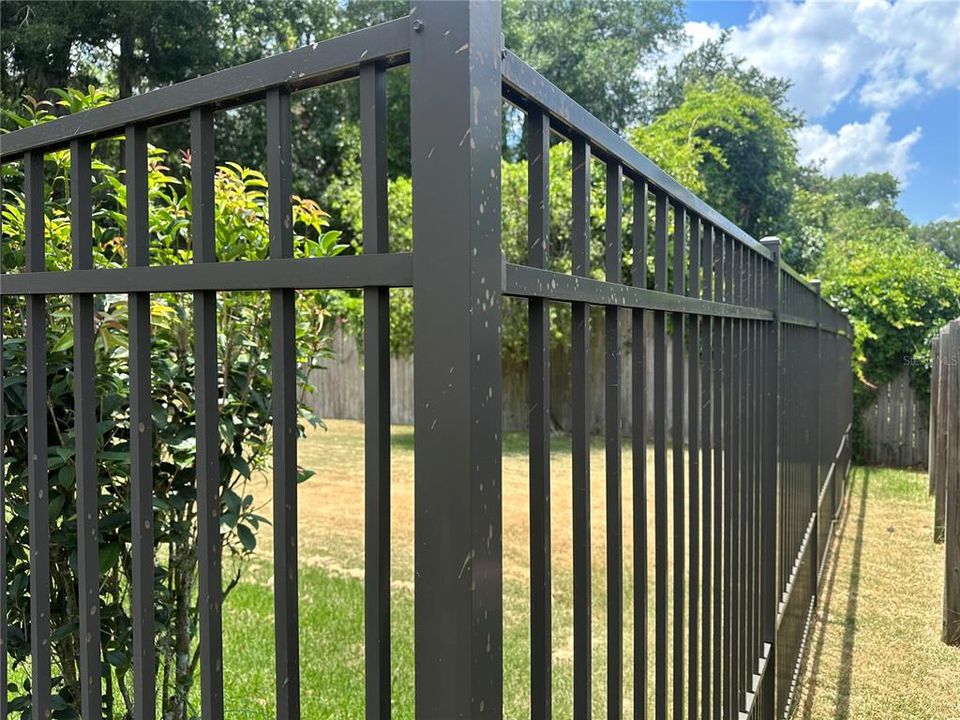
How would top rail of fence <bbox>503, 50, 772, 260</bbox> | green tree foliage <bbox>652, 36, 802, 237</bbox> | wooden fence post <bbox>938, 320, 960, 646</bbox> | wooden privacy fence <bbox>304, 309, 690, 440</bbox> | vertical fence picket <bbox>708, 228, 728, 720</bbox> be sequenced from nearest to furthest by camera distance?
top rail of fence <bbox>503, 50, 772, 260</bbox>, vertical fence picket <bbox>708, 228, 728, 720</bbox>, wooden fence post <bbox>938, 320, 960, 646</bbox>, wooden privacy fence <bbox>304, 309, 690, 440</bbox>, green tree foliage <bbox>652, 36, 802, 237</bbox>

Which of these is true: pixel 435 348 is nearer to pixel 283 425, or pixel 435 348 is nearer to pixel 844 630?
pixel 283 425

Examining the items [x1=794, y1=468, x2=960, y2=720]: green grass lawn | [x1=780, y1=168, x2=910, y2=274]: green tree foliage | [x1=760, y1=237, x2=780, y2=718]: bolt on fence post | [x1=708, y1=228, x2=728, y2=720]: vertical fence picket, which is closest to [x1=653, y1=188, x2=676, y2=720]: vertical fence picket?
[x1=708, y1=228, x2=728, y2=720]: vertical fence picket

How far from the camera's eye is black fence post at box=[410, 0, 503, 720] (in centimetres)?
78

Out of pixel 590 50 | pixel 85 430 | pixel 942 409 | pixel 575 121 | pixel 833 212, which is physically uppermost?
pixel 590 50

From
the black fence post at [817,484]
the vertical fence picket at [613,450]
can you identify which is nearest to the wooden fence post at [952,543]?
the black fence post at [817,484]

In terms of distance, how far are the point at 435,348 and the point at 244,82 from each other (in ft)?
1.48

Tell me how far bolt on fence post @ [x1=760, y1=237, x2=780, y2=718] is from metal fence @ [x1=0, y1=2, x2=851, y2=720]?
3.27 ft

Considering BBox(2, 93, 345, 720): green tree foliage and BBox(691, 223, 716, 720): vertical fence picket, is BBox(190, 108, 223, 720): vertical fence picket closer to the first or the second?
BBox(2, 93, 345, 720): green tree foliage

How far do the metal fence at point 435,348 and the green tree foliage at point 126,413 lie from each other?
391 mm

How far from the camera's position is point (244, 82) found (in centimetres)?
98

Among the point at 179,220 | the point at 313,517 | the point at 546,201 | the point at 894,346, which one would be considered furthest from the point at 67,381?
the point at 894,346

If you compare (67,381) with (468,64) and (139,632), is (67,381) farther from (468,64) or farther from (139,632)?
(468,64)

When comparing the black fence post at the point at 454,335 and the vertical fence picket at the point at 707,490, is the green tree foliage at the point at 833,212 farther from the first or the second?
the black fence post at the point at 454,335

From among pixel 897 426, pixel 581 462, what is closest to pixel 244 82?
pixel 581 462
